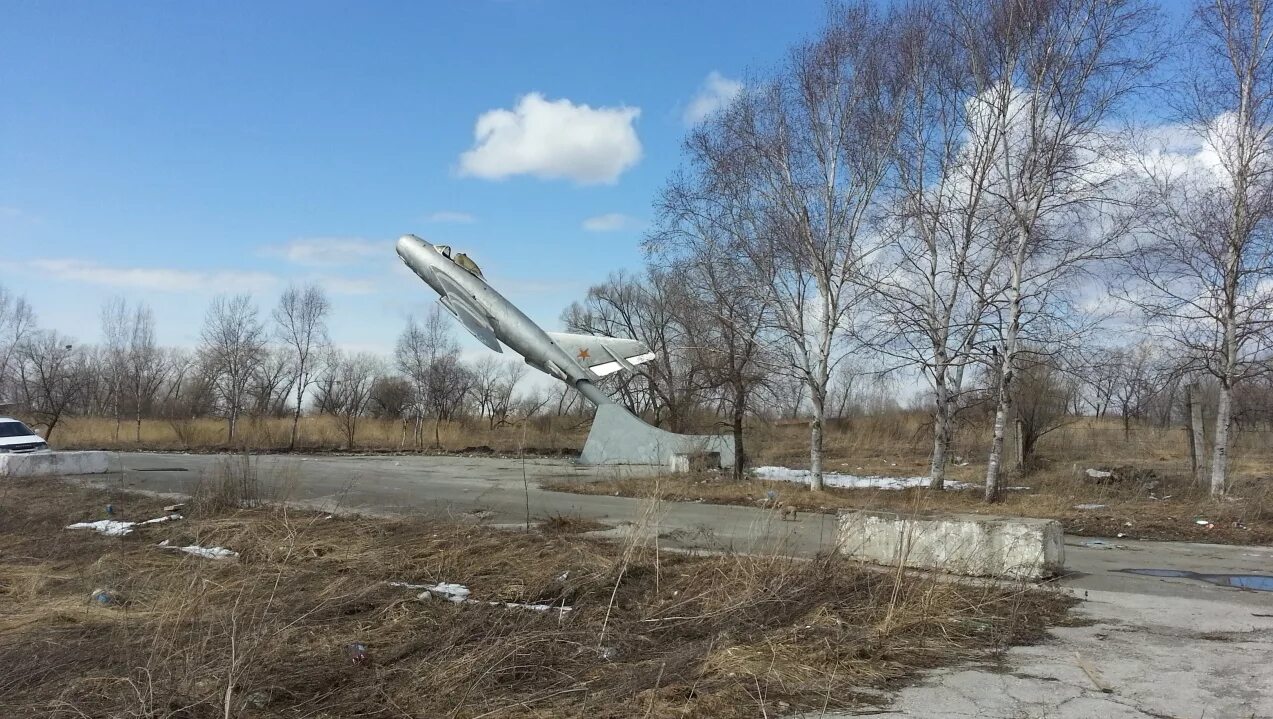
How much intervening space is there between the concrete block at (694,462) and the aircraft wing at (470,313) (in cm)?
821

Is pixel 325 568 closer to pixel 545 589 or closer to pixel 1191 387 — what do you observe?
pixel 545 589

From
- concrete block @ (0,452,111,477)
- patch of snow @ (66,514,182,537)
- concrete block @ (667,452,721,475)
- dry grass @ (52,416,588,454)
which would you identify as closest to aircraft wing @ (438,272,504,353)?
concrete block @ (667,452,721,475)

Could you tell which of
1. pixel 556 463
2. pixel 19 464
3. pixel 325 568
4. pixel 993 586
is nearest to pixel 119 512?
pixel 325 568

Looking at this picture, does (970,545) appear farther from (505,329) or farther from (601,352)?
(505,329)

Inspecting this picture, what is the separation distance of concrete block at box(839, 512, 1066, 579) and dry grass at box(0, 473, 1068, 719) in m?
0.72

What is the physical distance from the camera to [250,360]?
48.1 metres

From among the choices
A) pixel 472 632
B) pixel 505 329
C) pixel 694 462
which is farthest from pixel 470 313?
pixel 472 632

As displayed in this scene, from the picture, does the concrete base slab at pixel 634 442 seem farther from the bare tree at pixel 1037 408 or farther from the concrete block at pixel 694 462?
the bare tree at pixel 1037 408

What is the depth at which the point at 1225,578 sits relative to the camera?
880 centimetres

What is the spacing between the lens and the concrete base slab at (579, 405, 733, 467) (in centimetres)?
2231

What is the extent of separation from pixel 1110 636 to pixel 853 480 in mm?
15598

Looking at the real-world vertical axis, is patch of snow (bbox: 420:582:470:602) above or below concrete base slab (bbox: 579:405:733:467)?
below

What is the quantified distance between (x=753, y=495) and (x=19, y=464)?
56.5ft

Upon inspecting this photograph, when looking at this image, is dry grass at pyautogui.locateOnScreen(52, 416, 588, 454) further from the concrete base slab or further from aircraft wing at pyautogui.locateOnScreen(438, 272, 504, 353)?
the concrete base slab
